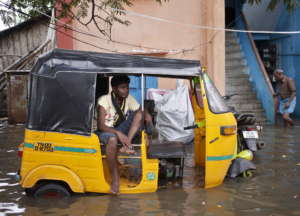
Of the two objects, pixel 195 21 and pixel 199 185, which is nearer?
pixel 199 185

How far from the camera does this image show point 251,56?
1298 centimetres

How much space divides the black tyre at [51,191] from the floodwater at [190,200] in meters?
0.09

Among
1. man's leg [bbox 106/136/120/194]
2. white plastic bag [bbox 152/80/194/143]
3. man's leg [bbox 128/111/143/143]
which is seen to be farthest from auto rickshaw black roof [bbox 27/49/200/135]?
white plastic bag [bbox 152/80/194/143]

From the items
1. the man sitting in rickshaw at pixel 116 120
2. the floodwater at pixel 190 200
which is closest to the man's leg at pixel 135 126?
the man sitting in rickshaw at pixel 116 120

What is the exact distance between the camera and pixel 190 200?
5066 mm

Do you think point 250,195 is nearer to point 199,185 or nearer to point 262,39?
point 199,185

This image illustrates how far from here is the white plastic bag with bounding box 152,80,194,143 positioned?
898 cm

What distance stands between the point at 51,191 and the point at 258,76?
29.5 ft

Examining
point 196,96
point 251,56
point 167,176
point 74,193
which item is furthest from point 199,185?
point 251,56

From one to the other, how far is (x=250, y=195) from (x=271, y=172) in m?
1.37

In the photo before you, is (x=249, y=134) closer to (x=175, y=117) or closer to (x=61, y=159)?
(x=175, y=117)

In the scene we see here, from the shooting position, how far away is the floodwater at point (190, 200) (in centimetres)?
470

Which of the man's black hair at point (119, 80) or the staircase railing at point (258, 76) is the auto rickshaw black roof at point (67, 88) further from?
the staircase railing at point (258, 76)

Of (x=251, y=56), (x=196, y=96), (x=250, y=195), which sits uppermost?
(x=251, y=56)
